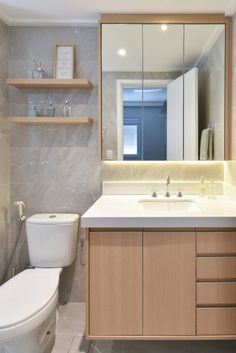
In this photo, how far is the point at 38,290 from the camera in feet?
5.46

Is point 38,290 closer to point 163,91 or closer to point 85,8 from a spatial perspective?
point 163,91

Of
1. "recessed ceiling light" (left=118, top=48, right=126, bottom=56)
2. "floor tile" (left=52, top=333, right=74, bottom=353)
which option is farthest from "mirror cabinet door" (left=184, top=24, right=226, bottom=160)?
"floor tile" (left=52, top=333, right=74, bottom=353)

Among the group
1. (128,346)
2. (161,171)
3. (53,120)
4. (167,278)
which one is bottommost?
(128,346)

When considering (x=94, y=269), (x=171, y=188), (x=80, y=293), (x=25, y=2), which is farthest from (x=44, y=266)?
(x=25, y=2)

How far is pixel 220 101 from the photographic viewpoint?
212cm

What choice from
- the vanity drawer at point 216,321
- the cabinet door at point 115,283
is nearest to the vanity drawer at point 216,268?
the vanity drawer at point 216,321

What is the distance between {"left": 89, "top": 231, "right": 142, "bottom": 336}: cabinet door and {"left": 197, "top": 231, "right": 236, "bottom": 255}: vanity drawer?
13.0 inches

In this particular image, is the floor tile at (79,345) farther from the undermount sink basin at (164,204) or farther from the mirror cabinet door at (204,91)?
the mirror cabinet door at (204,91)

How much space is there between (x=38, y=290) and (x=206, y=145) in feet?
5.07

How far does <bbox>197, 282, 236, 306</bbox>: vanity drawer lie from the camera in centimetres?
154

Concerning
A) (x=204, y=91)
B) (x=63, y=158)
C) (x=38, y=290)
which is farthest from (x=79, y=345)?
(x=204, y=91)

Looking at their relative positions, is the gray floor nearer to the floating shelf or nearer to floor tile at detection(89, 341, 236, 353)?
floor tile at detection(89, 341, 236, 353)

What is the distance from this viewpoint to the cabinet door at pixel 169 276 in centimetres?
154

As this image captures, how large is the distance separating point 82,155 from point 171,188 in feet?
2.50
